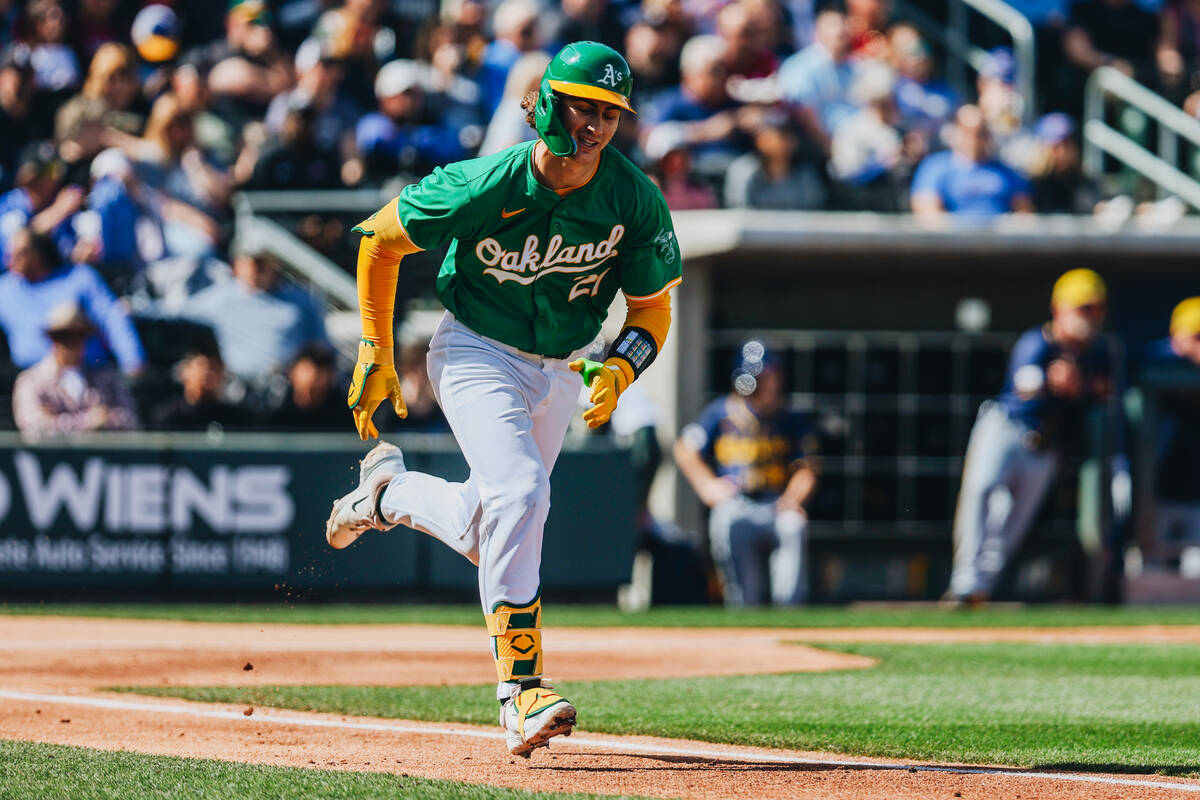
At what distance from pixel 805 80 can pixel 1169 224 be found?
121 inches

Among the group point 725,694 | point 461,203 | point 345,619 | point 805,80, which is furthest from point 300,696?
point 805,80

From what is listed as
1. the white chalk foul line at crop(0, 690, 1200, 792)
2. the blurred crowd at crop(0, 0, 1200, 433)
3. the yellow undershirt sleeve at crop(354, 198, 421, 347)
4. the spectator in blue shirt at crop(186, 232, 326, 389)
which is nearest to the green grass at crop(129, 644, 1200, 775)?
the white chalk foul line at crop(0, 690, 1200, 792)

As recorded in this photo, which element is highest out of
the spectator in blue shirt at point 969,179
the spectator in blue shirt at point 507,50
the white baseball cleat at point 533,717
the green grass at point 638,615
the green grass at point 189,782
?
the spectator in blue shirt at point 507,50

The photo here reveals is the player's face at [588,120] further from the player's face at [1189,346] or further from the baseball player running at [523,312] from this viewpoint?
the player's face at [1189,346]

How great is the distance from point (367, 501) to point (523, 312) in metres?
0.96

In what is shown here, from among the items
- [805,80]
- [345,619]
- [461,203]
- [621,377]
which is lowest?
[345,619]

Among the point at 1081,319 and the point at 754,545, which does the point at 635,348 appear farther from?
the point at 1081,319

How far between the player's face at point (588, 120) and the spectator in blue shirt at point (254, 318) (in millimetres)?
6339

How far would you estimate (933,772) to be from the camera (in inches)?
184

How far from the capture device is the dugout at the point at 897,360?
11.9 m

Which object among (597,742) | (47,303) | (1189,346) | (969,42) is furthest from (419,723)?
(969,42)

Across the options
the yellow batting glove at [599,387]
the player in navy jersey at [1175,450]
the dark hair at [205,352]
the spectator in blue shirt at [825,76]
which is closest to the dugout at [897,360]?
the player in navy jersey at [1175,450]

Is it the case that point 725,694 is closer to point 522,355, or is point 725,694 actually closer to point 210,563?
point 522,355

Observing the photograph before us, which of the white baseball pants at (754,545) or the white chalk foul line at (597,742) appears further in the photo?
the white baseball pants at (754,545)
